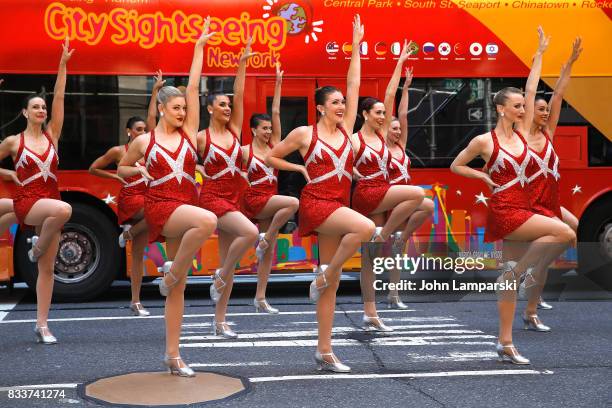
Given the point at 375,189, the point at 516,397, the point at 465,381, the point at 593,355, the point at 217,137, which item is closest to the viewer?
the point at 516,397

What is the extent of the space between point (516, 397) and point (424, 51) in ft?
20.5

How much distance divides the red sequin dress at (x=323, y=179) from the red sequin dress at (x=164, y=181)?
0.86 meters

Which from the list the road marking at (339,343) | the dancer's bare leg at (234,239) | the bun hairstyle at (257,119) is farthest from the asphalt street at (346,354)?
the bun hairstyle at (257,119)

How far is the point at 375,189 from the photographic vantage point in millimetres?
8844

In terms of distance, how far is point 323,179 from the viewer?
6648 mm

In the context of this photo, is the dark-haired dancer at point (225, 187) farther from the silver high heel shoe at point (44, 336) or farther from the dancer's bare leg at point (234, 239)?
the silver high heel shoe at point (44, 336)

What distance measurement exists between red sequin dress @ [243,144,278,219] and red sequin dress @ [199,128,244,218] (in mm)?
1526

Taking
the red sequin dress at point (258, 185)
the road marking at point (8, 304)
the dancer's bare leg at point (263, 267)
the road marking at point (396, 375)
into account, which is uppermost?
the red sequin dress at point (258, 185)

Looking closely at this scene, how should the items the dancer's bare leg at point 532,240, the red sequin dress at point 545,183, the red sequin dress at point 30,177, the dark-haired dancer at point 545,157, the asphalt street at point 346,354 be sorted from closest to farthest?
the asphalt street at point 346,354
the dancer's bare leg at point 532,240
the red sequin dress at point 545,183
the dark-haired dancer at point 545,157
the red sequin dress at point 30,177

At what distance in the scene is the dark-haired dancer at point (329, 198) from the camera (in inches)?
253

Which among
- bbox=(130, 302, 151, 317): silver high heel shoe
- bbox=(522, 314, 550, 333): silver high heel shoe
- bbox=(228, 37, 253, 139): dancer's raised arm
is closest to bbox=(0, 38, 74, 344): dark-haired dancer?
bbox=(228, 37, 253, 139): dancer's raised arm

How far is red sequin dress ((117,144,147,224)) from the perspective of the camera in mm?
9578

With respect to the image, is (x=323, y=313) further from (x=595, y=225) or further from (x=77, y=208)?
(x=595, y=225)

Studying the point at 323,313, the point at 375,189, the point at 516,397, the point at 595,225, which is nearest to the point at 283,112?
the point at 375,189
